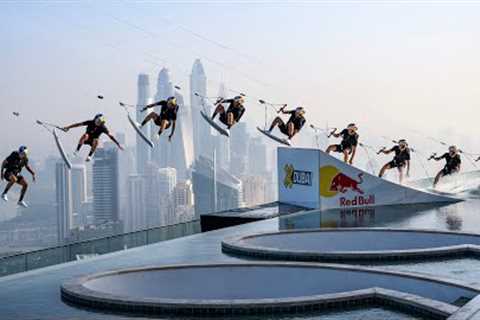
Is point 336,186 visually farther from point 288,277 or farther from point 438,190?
point 288,277

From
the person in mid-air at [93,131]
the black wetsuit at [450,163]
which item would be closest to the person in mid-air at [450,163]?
the black wetsuit at [450,163]

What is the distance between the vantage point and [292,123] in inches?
1688

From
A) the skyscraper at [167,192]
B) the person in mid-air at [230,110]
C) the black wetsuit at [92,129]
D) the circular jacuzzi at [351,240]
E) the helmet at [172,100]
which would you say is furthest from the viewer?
the skyscraper at [167,192]

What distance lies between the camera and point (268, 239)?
31.2 metres

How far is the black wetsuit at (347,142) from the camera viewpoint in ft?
153

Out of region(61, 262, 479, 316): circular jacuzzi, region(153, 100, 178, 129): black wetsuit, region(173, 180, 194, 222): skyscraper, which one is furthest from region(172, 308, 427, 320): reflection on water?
region(173, 180, 194, 222): skyscraper

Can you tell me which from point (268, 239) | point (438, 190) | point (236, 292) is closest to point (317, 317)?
point (236, 292)

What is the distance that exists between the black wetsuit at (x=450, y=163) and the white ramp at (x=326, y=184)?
5423 millimetres

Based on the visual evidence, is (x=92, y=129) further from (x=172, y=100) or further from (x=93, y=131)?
(x=172, y=100)

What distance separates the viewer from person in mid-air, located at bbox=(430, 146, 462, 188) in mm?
50438

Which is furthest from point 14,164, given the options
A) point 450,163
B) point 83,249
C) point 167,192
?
point 167,192

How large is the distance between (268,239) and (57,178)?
15557mm

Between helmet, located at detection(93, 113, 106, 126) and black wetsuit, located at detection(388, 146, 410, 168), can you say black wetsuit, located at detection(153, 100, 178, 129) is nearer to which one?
helmet, located at detection(93, 113, 106, 126)

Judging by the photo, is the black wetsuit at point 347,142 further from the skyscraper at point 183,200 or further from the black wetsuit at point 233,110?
the skyscraper at point 183,200
